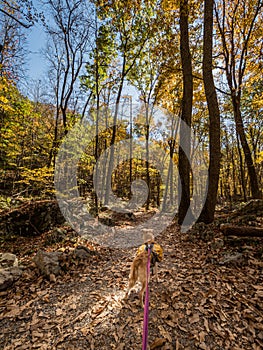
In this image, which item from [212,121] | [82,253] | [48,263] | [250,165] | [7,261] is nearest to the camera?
[48,263]

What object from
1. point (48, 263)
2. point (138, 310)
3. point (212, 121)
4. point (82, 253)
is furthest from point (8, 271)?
point (212, 121)

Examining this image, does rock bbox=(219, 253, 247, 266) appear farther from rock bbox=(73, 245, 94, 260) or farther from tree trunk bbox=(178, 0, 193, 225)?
rock bbox=(73, 245, 94, 260)

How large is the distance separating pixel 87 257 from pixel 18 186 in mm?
9521

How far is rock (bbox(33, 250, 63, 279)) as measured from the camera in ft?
12.1

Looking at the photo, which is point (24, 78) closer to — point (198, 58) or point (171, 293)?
point (171, 293)

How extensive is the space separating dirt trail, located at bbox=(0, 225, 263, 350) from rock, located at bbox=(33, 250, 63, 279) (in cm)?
15

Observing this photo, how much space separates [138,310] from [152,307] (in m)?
0.22

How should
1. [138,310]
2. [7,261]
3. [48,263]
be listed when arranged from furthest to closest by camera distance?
[7,261]
[48,263]
[138,310]

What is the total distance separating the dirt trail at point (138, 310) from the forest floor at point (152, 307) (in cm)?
1

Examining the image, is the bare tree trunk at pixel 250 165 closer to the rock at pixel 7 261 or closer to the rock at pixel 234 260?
the rock at pixel 234 260

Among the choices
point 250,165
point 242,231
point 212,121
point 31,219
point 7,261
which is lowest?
point 7,261

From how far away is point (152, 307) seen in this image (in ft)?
8.71

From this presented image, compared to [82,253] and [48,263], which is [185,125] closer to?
[82,253]

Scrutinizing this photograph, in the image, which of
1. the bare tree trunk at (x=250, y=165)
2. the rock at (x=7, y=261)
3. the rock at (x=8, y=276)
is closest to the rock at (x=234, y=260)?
the rock at (x=8, y=276)
